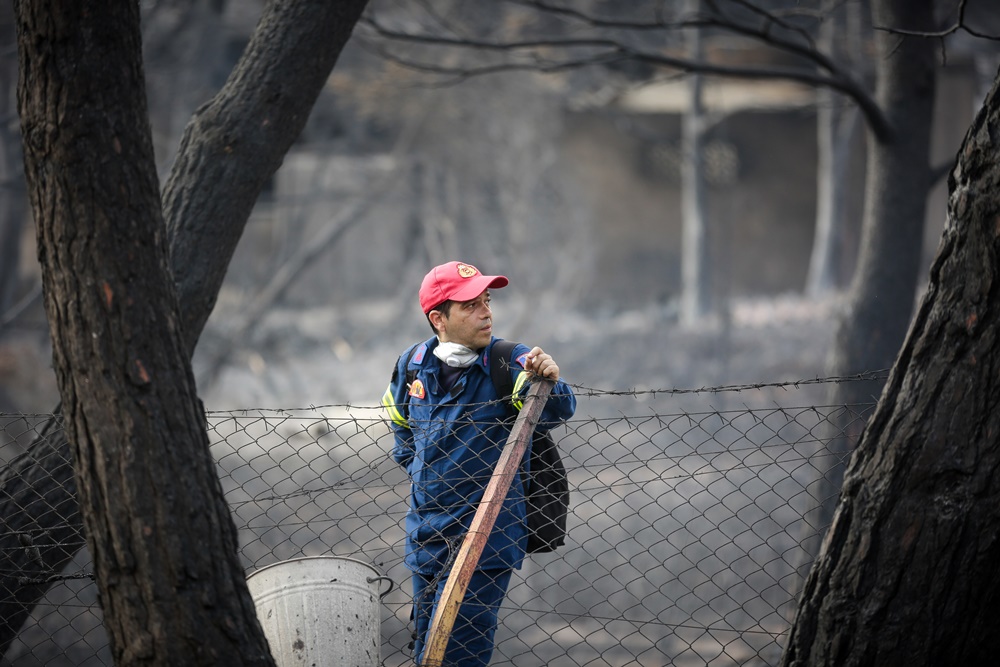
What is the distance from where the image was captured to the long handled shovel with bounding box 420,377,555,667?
2551 mm

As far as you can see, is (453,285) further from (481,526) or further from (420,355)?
(481,526)

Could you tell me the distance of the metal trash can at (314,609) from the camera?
9.55 feet

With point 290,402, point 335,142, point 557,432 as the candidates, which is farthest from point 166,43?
point 557,432

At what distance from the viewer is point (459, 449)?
3.03 meters

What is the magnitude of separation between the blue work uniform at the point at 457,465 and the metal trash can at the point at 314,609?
19 centimetres

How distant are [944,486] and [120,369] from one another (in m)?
2.00

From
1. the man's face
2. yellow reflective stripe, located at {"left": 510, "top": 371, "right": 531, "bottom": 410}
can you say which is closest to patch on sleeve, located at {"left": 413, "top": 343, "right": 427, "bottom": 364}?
the man's face

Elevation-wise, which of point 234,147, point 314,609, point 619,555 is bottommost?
point 619,555

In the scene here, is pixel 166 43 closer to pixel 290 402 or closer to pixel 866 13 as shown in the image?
pixel 290 402

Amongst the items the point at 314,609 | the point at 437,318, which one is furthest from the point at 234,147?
the point at 314,609

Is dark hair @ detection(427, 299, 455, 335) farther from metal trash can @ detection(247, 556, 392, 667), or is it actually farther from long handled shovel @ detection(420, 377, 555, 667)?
metal trash can @ detection(247, 556, 392, 667)

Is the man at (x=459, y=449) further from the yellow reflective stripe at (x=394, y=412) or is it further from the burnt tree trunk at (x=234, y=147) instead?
the burnt tree trunk at (x=234, y=147)

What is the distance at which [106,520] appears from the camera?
7.55 ft

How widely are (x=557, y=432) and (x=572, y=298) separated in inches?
211
